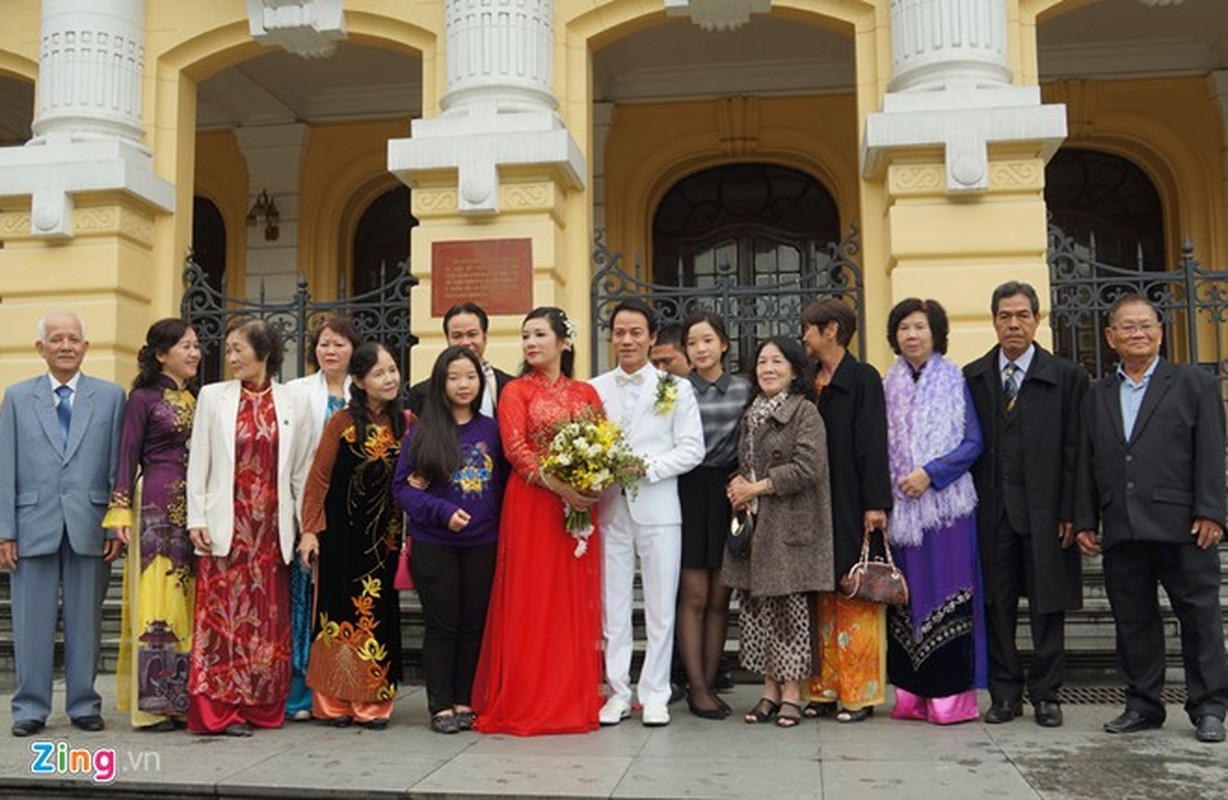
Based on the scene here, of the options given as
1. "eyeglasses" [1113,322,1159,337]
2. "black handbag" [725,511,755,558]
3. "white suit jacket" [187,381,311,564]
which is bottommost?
"black handbag" [725,511,755,558]

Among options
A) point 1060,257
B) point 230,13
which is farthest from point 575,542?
point 230,13

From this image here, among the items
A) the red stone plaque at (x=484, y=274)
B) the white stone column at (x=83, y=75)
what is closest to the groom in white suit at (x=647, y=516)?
the red stone plaque at (x=484, y=274)

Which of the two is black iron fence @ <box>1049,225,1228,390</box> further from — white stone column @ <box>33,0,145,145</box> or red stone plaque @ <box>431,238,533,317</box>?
white stone column @ <box>33,0,145,145</box>

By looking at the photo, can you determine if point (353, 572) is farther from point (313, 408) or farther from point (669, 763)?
point (669, 763)

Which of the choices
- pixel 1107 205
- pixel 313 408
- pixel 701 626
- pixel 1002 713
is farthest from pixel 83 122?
pixel 1107 205

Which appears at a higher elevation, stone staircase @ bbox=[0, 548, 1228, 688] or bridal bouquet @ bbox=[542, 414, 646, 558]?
bridal bouquet @ bbox=[542, 414, 646, 558]

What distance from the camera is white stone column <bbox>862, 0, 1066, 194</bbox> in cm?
854

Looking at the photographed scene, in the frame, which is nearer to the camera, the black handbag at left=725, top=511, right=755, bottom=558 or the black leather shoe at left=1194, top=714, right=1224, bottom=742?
the black leather shoe at left=1194, top=714, right=1224, bottom=742

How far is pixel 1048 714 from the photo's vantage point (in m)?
5.54

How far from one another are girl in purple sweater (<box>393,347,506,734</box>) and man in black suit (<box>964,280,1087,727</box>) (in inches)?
95.9

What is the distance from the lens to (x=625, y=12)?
9859 millimetres

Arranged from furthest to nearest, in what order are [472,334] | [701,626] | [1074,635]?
[1074,635] < [472,334] < [701,626]
